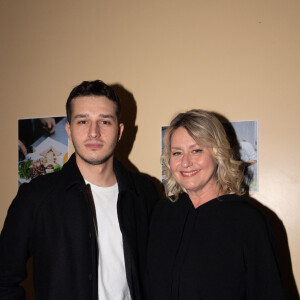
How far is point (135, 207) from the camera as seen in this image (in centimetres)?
170

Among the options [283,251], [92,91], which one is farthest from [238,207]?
[92,91]

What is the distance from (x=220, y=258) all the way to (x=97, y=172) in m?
0.72

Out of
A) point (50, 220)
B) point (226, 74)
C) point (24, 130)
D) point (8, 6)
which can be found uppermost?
point (8, 6)

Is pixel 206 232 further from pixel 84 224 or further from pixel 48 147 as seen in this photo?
pixel 48 147

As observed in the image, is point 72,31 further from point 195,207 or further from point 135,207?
point 195,207

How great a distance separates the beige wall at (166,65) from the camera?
1.70m

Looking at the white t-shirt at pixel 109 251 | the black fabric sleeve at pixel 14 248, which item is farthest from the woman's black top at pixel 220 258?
the black fabric sleeve at pixel 14 248

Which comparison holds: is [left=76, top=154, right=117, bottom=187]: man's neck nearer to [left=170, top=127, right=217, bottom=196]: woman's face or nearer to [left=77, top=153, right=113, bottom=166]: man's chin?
[left=77, top=153, right=113, bottom=166]: man's chin

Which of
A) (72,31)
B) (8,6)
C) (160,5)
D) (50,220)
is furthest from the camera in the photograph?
(8,6)

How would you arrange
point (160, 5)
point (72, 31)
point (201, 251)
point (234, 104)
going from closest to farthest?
point (201, 251) < point (234, 104) < point (160, 5) < point (72, 31)

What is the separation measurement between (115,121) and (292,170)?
3.14 feet

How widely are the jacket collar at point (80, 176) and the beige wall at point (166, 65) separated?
31 cm

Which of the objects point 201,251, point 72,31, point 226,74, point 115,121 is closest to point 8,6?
point 72,31

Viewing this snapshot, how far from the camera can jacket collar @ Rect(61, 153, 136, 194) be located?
1.56 meters
